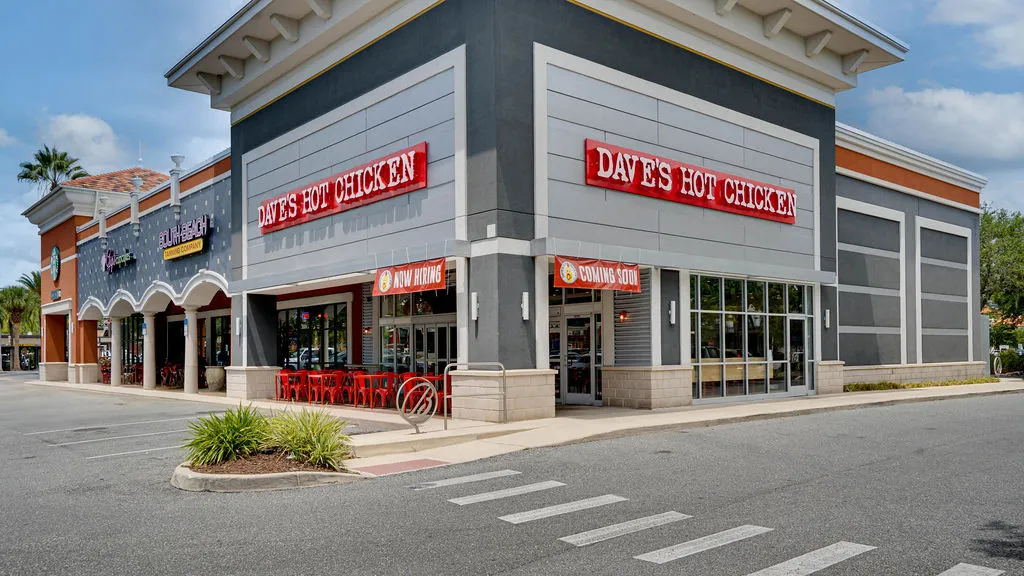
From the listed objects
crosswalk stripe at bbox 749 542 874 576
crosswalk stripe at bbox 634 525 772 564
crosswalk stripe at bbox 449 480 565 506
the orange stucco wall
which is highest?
the orange stucco wall

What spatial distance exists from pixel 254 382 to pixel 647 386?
42.8ft

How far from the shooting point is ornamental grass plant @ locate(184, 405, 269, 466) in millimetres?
10953

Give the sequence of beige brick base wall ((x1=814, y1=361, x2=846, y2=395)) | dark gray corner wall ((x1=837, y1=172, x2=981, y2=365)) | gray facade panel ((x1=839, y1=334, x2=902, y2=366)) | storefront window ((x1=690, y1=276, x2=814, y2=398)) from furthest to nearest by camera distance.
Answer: dark gray corner wall ((x1=837, y1=172, x2=981, y2=365))
gray facade panel ((x1=839, y1=334, x2=902, y2=366))
beige brick base wall ((x1=814, y1=361, x2=846, y2=395))
storefront window ((x1=690, y1=276, x2=814, y2=398))

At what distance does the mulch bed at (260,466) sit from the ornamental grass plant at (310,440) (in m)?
0.12

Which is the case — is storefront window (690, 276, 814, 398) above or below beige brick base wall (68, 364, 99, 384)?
above

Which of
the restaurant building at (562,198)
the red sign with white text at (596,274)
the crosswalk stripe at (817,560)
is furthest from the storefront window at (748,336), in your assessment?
the crosswalk stripe at (817,560)

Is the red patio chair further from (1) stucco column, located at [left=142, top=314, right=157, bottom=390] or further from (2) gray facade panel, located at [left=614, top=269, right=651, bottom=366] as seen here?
(1) stucco column, located at [left=142, top=314, right=157, bottom=390]

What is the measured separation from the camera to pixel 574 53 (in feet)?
59.0

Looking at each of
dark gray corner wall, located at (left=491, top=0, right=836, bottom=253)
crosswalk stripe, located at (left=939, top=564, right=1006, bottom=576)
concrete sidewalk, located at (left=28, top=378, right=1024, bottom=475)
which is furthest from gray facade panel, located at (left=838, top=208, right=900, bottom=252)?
crosswalk stripe, located at (left=939, top=564, right=1006, bottom=576)

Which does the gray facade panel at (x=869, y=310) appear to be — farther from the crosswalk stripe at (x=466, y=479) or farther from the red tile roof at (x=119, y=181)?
the red tile roof at (x=119, y=181)

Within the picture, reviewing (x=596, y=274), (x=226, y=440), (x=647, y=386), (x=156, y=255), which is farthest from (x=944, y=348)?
(x=156, y=255)

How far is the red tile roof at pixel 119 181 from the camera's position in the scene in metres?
41.5

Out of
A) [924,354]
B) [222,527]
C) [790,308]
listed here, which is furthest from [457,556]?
[924,354]

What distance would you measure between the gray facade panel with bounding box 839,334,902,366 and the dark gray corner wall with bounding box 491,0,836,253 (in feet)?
26.5
